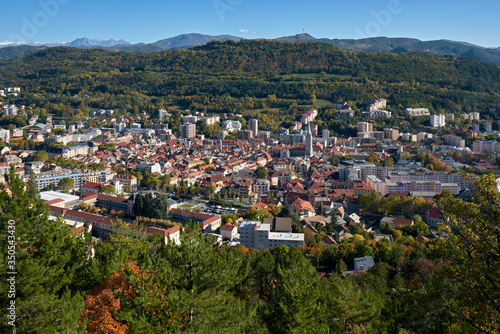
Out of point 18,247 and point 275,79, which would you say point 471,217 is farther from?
point 275,79

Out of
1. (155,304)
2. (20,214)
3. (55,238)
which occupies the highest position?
(20,214)

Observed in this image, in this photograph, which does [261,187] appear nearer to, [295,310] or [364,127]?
[295,310]

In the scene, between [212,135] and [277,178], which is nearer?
[277,178]

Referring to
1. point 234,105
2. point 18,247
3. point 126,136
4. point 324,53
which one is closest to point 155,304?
point 18,247

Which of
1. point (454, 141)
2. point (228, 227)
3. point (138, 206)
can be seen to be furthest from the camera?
point (454, 141)

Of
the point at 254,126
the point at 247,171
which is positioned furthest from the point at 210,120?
the point at 247,171
